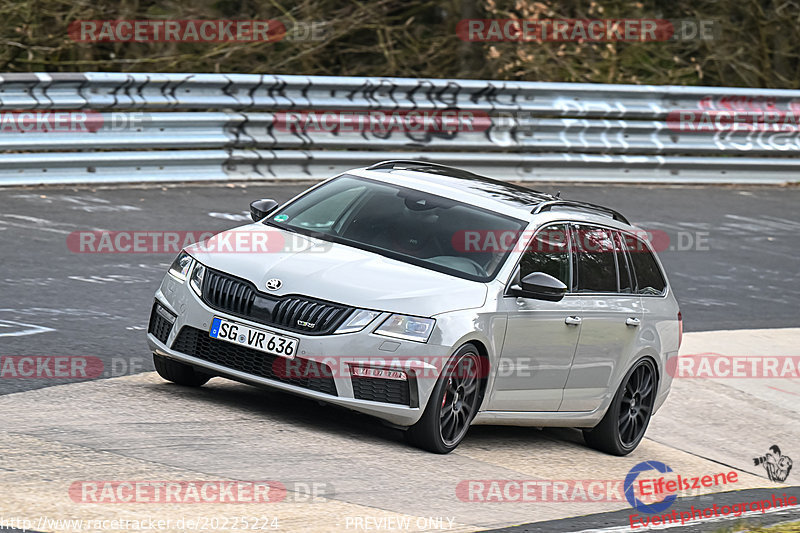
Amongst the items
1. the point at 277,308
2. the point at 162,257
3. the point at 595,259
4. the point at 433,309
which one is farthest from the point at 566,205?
the point at 162,257

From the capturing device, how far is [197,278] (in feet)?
26.2

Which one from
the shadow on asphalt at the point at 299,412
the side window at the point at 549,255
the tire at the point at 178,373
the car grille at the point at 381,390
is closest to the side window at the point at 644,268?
the side window at the point at 549,255

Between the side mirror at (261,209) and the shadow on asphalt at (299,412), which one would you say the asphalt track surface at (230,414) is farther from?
the side mirror at (261,209)

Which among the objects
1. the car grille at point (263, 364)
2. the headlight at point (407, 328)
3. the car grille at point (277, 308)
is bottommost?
the car grille at point (263, 364)

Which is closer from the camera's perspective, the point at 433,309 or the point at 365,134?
the point at 433,309

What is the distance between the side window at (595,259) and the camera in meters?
8.98

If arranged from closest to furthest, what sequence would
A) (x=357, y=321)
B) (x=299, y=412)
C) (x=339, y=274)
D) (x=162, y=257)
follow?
(x=357, y=321), (x=339, y=274), (x=299, y=412), (x=162, y=257)

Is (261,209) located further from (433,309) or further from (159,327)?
(433,309)

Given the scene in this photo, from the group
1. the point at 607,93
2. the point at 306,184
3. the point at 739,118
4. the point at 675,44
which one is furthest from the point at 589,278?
the point at 675,44

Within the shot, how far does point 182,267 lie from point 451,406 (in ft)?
5.94

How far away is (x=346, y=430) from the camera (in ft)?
26.2

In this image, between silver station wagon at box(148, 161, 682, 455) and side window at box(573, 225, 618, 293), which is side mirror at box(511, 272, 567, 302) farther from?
side window at box(573, 225, 618, 293)

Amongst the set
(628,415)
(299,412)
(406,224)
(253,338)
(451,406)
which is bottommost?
(628,415)

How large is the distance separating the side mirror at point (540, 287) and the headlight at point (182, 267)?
6.31ft
